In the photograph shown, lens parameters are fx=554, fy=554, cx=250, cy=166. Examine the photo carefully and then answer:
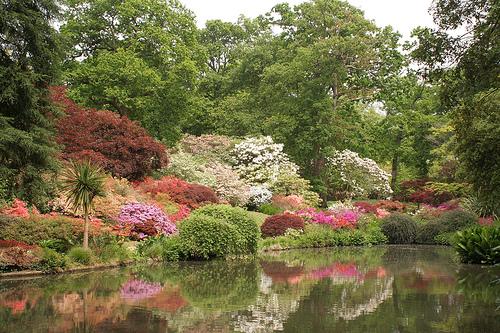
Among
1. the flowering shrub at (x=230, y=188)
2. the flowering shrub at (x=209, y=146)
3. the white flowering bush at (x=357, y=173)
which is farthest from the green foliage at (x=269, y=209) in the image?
the white flowering bush at (x=357, y=173)

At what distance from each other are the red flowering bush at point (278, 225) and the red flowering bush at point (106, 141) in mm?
5837

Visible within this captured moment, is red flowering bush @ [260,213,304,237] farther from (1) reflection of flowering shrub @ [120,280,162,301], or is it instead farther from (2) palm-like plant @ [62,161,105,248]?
(1) reflection of flowering shrub @ [120,280,162,301]

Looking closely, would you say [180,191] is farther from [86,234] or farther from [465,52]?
[465,52]

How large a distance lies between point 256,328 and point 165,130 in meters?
27.3

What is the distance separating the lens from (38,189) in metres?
15.7

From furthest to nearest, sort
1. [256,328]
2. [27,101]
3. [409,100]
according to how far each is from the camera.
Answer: [409,100] < [27,101] < [256,328]

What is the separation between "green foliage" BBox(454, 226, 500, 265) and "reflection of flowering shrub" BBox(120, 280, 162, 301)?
10695 millimetres

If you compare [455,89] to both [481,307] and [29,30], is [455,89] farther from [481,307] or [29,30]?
[29,30]

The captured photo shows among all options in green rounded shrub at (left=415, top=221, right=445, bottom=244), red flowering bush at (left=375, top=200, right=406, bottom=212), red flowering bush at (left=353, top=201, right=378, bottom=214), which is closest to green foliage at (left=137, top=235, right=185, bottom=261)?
green rounded shrub at (left=415, top=221, right=445, bottom=244)

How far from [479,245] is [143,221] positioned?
1125 cm

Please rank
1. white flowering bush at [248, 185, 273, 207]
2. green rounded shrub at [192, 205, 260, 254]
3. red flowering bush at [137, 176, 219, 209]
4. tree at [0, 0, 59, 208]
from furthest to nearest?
white flowering bush at [248, 185, 273, 207] → red flowering bush at [137, 176, 219, 209] → green rounded shrub at [192, 205, 260, 254] → tree at [0, 0, 59, 208]

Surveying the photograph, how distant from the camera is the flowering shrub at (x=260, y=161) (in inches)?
1298

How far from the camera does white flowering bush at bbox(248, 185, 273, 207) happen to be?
29.6 metres

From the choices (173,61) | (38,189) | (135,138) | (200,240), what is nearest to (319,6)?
(173,61)
